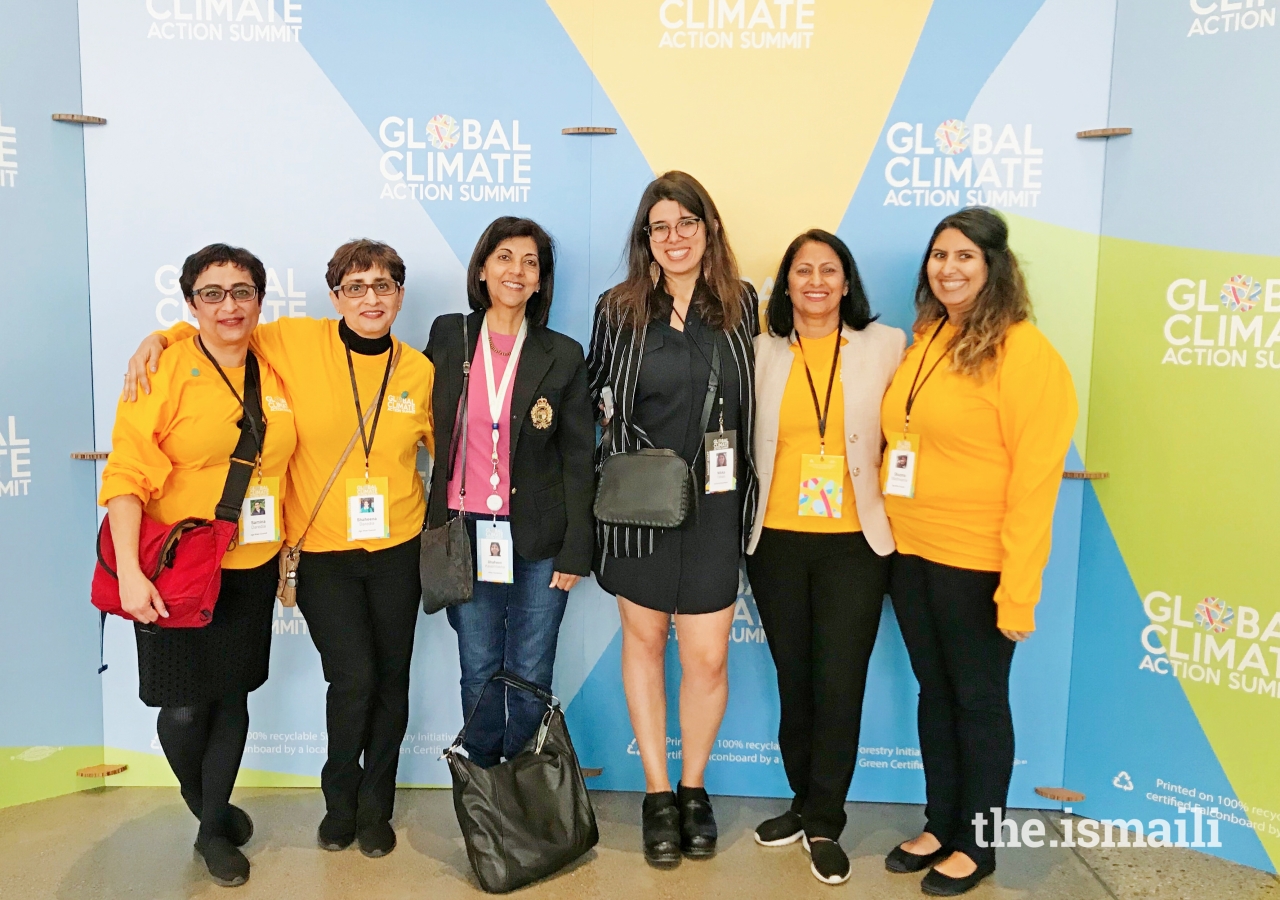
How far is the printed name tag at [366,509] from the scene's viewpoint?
7.48 feet

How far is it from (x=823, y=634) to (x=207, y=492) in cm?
171

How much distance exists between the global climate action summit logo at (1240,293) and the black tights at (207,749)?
3.12m

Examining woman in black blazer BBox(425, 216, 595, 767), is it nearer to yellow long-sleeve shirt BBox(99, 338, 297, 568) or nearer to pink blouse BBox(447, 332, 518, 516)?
pink blouse BBox(447, 332, 518, 516)

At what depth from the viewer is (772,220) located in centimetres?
278

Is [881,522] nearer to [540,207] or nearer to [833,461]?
[833,461]

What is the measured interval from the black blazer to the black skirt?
1.71 feet

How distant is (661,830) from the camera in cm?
250

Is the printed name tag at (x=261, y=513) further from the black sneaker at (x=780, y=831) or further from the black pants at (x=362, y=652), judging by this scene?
the black sneaker at (x=780, y=831)

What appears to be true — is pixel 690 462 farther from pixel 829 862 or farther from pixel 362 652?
pixel 829 862

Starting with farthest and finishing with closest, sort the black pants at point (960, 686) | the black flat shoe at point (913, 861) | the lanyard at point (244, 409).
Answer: the black flat shoe at point (913, 861) → the black pants at point (960, 686) → the lanyard at point (244, 409)

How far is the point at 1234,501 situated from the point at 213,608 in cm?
294

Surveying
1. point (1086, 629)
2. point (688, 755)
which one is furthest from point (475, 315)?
point (1086, 629)

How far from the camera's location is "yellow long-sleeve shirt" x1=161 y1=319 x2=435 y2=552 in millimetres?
2275
